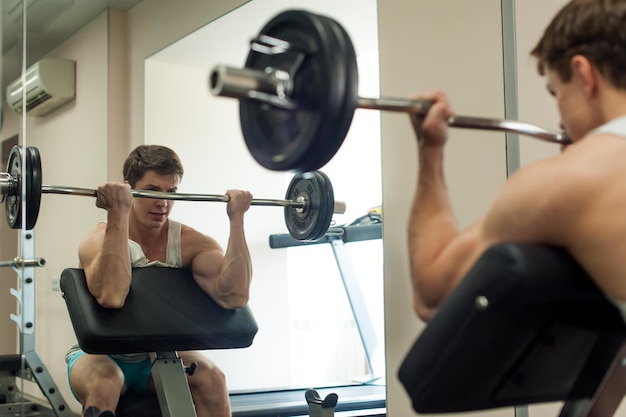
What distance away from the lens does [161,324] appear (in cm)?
238

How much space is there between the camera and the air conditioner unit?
279 centimetres

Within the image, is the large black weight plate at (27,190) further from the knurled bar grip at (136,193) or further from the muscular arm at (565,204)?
the muscular arm at (565,204)

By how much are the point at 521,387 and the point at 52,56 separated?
9.79 feet

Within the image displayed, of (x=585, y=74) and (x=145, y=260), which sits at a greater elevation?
(x=585, y=74)

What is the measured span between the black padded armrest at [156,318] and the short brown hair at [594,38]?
1623mm

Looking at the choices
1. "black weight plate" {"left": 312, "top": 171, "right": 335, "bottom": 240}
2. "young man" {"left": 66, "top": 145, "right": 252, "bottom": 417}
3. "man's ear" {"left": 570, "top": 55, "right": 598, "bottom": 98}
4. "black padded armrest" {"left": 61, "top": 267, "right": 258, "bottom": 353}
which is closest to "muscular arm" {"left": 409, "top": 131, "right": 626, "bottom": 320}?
"man's ear" {"left": 570, "top": 55, "right": 598, "bottom": 98}

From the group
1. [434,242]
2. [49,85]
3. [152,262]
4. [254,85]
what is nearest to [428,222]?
[434,242]

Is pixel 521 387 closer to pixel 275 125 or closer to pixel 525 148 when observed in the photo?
pixel 275 125

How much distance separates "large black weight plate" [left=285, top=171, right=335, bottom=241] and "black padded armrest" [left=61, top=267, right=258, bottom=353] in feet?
1.64

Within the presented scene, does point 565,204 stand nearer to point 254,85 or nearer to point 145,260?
point 254,85

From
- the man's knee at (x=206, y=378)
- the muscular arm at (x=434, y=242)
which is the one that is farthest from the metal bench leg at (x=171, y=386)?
the muscular arm at (x=434, y=242)

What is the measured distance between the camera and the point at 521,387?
1078mm

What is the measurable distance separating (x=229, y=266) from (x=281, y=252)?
75cm

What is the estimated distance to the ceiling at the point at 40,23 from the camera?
2.33m
